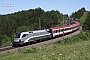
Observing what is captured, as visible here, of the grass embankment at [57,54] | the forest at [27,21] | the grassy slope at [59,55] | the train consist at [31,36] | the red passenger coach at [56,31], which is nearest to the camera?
the grassy slope at [59,55]

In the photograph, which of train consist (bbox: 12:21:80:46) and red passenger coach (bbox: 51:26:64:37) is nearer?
train consist (bbox: 12:21:80:46)

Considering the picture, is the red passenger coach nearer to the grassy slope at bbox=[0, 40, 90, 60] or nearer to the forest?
the grassy slope at bbox=[0, 40, 90, 60]

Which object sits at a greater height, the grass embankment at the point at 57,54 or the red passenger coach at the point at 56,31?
the grass embankment at the point at 57,54

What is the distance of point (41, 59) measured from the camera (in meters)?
11.0

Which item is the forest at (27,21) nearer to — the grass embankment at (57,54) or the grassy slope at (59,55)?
the grass embankment at (57,54)

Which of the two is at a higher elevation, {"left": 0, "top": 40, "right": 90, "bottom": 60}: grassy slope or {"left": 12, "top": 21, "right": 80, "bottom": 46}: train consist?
{"left": 0, "top": 40, "right": 90, "bottom": 60}: grassy slope

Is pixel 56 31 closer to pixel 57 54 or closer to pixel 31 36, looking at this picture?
pixel 31 36

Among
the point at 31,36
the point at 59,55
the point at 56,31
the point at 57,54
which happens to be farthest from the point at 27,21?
the point at 59,55

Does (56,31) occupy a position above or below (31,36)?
below

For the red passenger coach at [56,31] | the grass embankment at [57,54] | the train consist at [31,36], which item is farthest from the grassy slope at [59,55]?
the red passenger coach at [56,31]

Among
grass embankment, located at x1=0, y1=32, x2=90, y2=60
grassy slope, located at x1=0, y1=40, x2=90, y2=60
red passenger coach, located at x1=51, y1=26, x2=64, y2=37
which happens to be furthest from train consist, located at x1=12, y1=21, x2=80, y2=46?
grassy slope, located at x1=0, y1=40, x2=90, y2=60

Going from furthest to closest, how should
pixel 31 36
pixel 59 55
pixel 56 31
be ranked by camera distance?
pixel 56 31, pixel 31 36, pixel 59 55

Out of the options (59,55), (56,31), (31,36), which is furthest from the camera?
(56,31)

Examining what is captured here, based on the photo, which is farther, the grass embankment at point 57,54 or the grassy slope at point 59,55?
the grass embankment at point 57,54
